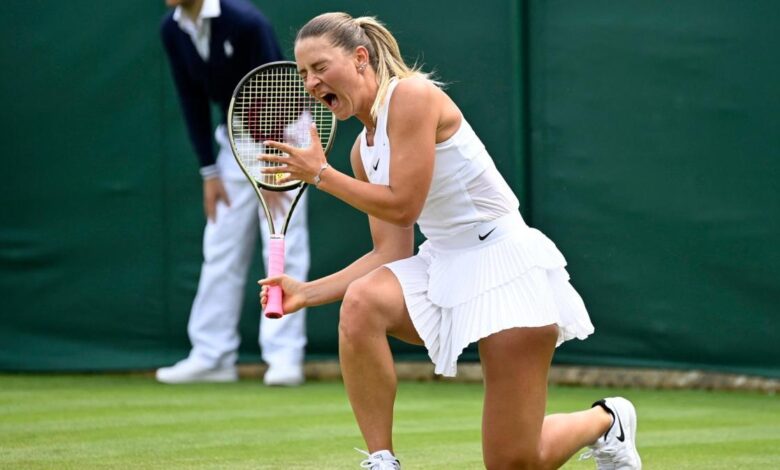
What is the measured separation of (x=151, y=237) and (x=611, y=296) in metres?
2.30

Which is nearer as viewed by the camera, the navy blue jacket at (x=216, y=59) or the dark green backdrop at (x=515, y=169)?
the dark green backdrop at (x=515, y=169)

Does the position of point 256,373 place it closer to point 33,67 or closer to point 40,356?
point 40,356

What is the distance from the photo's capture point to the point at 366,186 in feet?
11.0

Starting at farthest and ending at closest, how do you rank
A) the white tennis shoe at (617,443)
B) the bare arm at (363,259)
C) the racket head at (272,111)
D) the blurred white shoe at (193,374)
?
the blurred white shoe at (193,374)
the racket head at (272,111)
the white tennis shoe at (617,443)
the bare arm at (363,259)

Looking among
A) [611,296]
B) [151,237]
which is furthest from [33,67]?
[611,296]

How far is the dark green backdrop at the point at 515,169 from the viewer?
6.16 meters

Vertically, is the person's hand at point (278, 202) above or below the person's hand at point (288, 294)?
below

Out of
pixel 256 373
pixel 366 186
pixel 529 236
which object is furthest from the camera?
pixel 256 373

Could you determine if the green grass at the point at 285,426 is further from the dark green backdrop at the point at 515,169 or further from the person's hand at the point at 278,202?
the person's hand at the point at 278,202

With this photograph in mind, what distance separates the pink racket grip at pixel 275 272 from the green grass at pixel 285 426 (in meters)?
0.92

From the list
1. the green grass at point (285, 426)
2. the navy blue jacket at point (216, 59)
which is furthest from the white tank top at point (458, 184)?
the navy blue jacket at point (216, 59)

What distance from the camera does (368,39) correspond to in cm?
352

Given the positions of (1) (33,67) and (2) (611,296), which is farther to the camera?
(1) (33,67)

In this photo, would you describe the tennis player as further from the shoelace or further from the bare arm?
the shoelace
